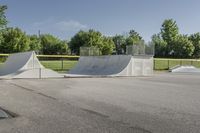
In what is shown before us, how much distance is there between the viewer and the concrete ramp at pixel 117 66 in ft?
79.9

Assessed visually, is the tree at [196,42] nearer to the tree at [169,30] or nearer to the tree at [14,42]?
the tree at [169,30]

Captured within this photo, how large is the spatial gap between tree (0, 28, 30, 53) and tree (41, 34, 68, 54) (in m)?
16.7

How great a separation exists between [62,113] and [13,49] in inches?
2509

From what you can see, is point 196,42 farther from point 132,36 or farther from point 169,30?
point 132,36

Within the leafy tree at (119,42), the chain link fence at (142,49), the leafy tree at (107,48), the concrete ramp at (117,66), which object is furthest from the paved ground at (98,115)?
the leafy tree at (119,42)

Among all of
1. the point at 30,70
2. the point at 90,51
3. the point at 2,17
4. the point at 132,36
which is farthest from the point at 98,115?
the point at 132,36

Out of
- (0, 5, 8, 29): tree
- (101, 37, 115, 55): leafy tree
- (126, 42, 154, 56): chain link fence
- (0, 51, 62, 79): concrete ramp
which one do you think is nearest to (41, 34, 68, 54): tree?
(101, 37, 115, 55): leafy tree

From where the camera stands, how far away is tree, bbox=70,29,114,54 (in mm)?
80125

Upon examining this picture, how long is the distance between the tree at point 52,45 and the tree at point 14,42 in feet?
54.8

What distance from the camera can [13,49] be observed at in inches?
2699

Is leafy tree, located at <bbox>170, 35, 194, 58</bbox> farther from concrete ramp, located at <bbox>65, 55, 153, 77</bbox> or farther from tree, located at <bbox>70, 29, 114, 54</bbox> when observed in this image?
concrete ramp, located at <bbox>65, 55, 153, 77</bbox>

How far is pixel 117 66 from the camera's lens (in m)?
25.3

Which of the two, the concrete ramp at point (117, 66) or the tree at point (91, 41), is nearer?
the concrete ramp at point (117, 66)

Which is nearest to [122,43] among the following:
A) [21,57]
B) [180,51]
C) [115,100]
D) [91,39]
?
[91,39]
